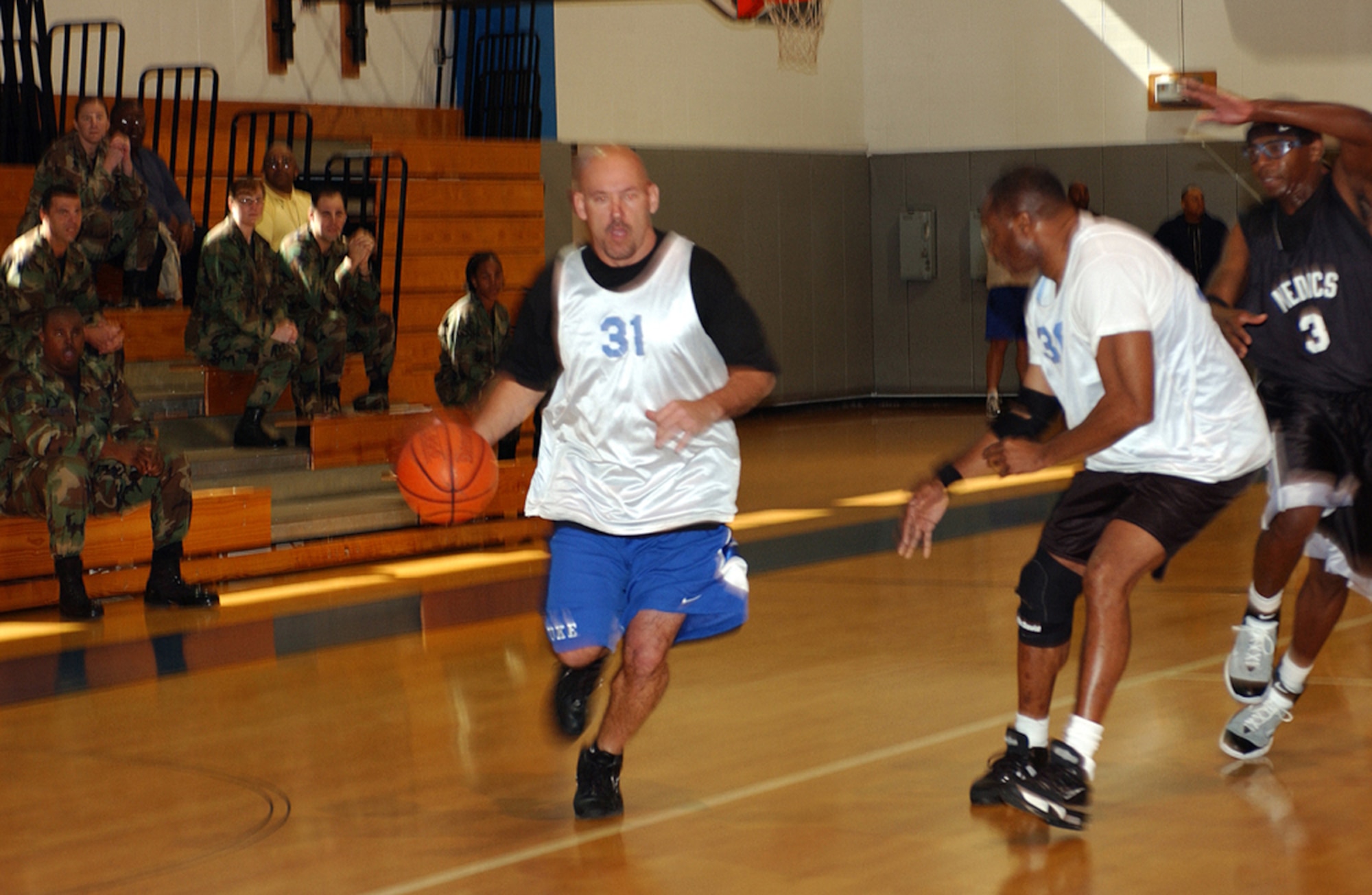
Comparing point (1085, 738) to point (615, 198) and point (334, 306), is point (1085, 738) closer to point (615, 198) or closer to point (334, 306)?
point (615, 198)

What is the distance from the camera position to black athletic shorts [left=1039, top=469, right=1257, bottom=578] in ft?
14.0

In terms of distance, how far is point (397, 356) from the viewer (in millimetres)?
11492

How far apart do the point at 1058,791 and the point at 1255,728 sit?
0.91 meters

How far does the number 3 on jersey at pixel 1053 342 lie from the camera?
4320 mm

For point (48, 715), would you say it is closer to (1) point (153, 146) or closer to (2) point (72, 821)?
(2) point (72, 821)

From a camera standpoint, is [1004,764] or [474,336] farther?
[474,336]

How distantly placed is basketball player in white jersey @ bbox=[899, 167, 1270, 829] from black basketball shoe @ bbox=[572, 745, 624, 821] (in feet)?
2.97

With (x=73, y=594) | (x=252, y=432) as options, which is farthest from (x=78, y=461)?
(x=252, y=432)

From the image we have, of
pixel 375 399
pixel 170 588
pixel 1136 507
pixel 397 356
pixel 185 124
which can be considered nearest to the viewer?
pixel 1136 507

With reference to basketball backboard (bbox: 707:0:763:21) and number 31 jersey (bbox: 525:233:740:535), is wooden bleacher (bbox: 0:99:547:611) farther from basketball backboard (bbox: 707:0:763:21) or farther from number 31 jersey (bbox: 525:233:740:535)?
basketball backboard (bbox: 707:0:763:21)

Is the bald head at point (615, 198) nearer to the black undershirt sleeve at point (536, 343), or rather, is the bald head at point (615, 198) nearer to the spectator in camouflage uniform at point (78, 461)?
the black undershirt sleeve at point (536, 343)

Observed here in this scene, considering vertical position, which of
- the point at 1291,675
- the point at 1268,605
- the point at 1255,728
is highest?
the point at 1268,605

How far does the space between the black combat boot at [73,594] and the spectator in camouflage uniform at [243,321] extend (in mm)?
2142

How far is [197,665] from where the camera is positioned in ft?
21.5
